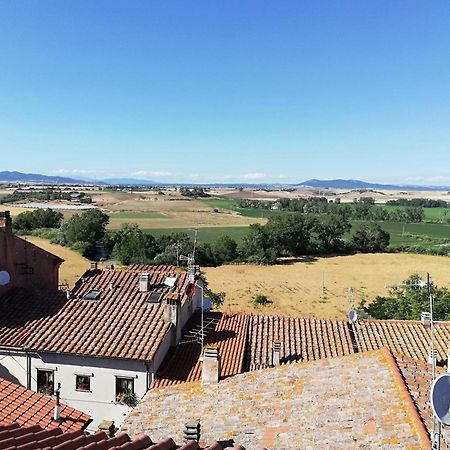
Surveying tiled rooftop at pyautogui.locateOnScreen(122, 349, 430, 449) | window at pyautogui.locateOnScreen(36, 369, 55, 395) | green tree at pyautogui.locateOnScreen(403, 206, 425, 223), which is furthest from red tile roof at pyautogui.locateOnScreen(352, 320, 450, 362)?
green tree at pyautogui.locateOnScreen(403, 206, 425, 223)

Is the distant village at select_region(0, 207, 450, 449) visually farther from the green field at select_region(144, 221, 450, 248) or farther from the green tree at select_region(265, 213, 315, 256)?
the green field at select_region(144, 221, 450, 248)

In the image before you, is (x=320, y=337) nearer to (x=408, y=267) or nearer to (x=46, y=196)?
(x=408, y=267)

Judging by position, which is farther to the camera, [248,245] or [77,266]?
[248,245]

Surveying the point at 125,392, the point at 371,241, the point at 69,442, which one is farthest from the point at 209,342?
the point at 371,241

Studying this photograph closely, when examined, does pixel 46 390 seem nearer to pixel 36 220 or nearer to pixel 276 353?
pixel 276 353

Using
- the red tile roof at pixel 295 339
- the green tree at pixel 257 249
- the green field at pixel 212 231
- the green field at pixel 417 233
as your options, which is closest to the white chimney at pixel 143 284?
the red tile roof at pixel 295 339

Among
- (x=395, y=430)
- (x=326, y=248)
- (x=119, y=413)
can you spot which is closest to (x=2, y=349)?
(x=119, y=413)

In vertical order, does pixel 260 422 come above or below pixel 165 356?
above
